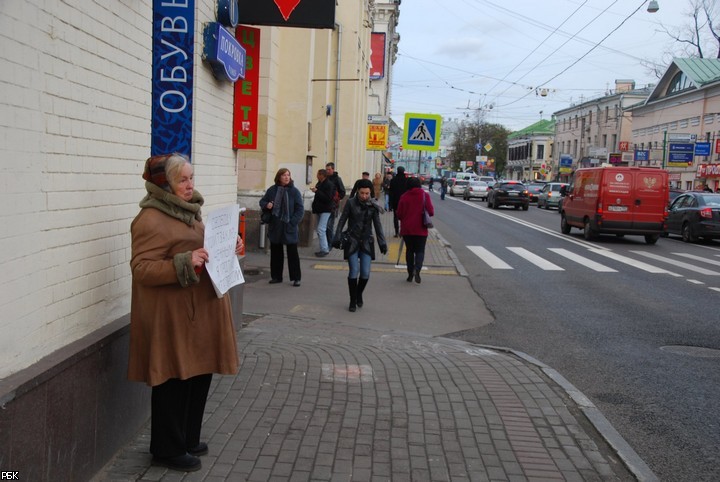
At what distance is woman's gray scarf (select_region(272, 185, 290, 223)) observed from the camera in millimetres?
10500

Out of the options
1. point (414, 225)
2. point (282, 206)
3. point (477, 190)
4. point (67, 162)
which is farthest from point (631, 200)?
point (477, 190)

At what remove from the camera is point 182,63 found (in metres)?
5.20

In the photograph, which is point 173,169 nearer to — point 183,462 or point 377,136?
point 183,462

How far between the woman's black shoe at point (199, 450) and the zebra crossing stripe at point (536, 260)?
37.2 feet

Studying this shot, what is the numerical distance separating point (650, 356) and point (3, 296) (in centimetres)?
633

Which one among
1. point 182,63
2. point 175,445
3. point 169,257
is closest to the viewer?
point 169,257

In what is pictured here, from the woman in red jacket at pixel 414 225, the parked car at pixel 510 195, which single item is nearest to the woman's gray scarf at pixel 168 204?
the woman in red jacket at pixel 414 225

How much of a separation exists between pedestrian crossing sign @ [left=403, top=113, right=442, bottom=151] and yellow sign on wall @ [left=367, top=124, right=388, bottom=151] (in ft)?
35.6

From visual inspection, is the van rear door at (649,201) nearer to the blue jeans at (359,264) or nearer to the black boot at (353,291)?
the blue jeans at (359,264)

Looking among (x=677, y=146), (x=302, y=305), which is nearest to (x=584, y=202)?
(x=302, y=305)

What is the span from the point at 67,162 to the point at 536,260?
13.6 m

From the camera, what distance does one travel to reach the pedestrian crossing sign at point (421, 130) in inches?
702

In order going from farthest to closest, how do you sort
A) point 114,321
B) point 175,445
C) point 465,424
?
1. point 465,424
2. point 114,321
3. point 175,445

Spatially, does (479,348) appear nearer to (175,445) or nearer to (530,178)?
(175,445)
